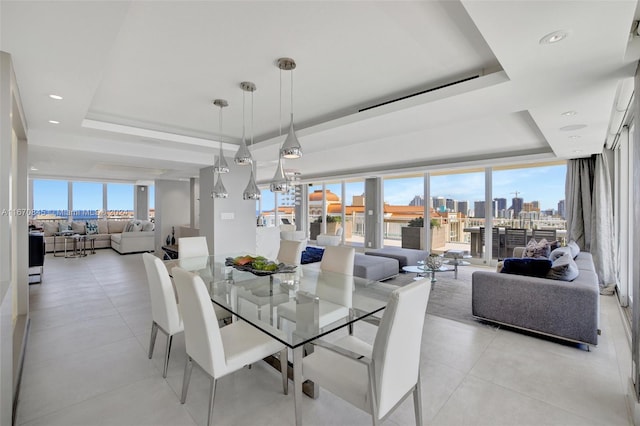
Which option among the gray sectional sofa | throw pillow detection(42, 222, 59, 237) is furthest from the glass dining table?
throw pillow detection(42, 222, 59, 237)

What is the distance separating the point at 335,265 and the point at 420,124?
6.17 ft

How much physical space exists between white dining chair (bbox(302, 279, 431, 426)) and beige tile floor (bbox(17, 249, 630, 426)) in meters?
0.40

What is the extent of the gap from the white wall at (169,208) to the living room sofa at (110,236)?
65cm

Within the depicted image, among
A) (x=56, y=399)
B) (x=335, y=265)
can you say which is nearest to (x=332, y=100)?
(x=335, y=265)

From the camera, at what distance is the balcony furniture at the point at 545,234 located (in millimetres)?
6164

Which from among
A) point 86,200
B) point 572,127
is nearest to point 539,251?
point 572,127

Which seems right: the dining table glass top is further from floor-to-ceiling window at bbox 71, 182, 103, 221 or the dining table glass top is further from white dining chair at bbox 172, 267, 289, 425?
floor-to-ceiling window at bbox 71, 182, 103, 221

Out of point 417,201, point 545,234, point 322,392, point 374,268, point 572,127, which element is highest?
point 572,127

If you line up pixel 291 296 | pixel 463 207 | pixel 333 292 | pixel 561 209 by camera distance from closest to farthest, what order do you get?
pixel 291 296
pixel 333 292
pixel 561 209
pixel 463 207

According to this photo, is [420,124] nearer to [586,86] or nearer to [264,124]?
[586,86]

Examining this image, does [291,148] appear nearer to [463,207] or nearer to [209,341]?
[209,341]

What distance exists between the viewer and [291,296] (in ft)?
7.81

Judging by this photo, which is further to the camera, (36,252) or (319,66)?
(36,252)

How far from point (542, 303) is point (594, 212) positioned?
11.2 ft
